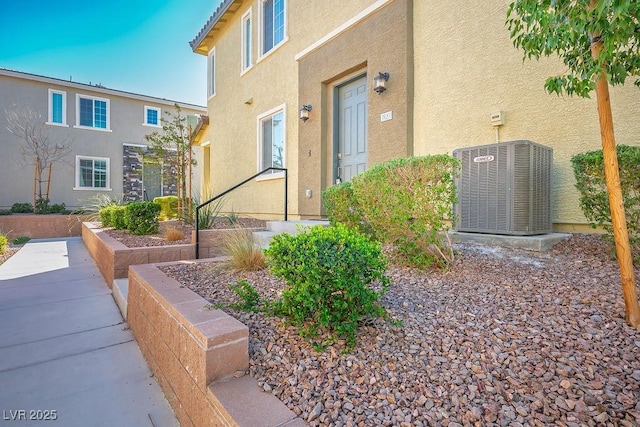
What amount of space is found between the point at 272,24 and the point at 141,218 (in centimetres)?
574

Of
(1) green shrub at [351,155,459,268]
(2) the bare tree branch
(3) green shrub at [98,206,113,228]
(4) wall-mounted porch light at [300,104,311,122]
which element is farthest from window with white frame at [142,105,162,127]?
(1) green shrub at [351,155,459,268]

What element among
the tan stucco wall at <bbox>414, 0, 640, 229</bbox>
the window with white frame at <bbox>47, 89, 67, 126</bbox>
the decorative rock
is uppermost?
the window with white frame at <bbox>47, 89, 67, 126</bbox>

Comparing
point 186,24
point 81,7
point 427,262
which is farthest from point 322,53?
point 81,7

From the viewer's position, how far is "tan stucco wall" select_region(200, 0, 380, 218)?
6684mm

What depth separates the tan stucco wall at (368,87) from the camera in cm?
488

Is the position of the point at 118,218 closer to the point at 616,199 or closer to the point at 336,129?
the point at 336,129

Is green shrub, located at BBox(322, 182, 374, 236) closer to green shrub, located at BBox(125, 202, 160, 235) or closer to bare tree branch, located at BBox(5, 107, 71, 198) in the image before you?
green shrub, located at BBox(125, 202, 160, 235)

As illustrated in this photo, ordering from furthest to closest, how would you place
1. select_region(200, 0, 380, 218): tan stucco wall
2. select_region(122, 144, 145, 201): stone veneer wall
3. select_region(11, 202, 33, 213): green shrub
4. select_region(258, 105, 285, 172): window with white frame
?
select_region(122, 144, 145, 201): stone veneer wall → select_region(11, 202, 33, 213): green shrub → select_region(258, 105, 285, 172): window with white frame → select_region(200, 0, 380, 218): tan stucco wall

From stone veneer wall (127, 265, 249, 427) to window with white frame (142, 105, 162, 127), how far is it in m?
14.8

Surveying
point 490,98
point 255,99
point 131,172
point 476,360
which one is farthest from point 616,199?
point 131,172

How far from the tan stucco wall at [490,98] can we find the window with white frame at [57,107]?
14.6 m

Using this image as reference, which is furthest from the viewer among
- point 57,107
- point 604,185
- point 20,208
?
point 57,107

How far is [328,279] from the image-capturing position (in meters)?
1.73

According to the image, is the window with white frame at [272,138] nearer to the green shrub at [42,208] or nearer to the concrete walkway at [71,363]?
the concrete walkway at [71,363]
